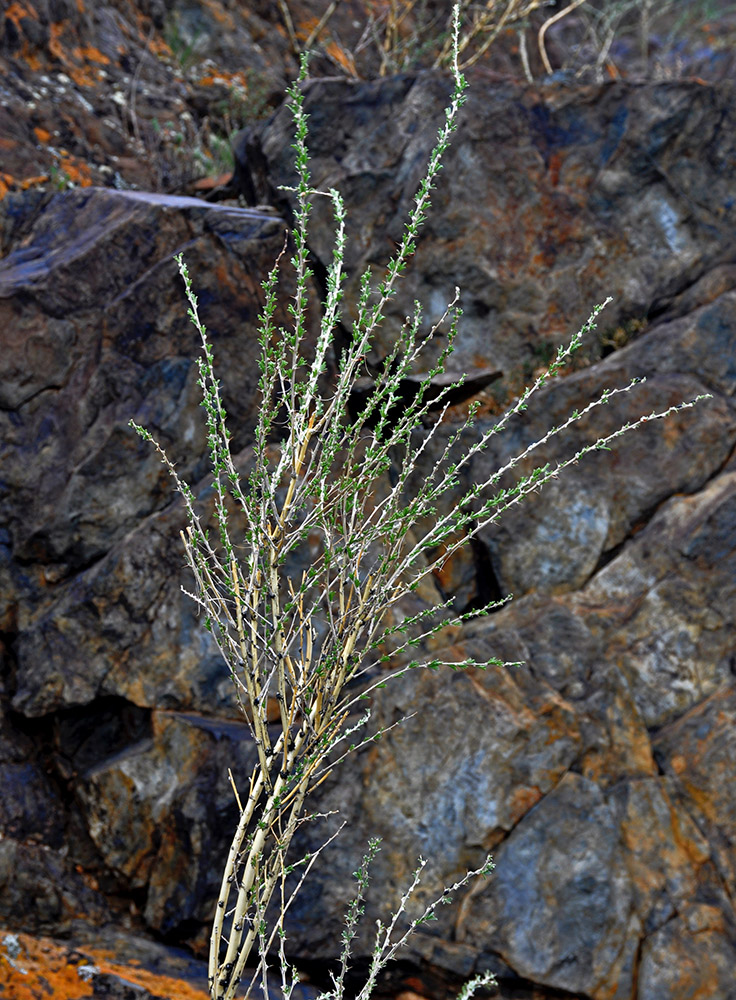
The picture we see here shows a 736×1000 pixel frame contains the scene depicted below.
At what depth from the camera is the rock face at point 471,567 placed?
407cm

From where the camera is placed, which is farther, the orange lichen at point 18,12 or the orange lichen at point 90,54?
the orange lichen at point 90,54

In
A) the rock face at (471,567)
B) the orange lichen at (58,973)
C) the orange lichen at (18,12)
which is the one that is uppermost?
the orange lichen at (18,12)

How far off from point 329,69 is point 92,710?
24.8ft

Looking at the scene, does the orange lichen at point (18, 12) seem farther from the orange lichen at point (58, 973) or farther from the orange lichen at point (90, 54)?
the orange lichen at point (58, 973)

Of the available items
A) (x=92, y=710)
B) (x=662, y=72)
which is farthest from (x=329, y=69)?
(x=92, y=710)

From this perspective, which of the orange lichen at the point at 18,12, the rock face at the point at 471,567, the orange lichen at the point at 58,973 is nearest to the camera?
the orange lichen at the point at 58,973

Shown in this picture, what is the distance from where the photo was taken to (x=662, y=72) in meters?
9.73

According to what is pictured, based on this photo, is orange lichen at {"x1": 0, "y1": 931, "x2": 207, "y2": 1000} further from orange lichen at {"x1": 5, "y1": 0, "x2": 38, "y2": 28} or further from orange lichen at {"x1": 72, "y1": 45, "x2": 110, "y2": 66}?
orange lichen at {"x1": 72, "y1": 45, "x2": 110, "y2": 66}

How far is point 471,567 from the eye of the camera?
5227mm

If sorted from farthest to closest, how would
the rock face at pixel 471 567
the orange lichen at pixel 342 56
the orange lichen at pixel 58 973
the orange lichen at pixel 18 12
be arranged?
the orange lichen at pixel 342 56 < the orange lichen at pixel 18 12 < the rock face at pixel 471 567 < the orange lichen at pixel 58 973

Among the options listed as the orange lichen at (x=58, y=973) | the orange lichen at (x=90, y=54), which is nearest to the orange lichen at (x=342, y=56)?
the orange lichen at (x=90, y=54)

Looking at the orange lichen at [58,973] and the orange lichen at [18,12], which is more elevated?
the orange lichen at [18,12]

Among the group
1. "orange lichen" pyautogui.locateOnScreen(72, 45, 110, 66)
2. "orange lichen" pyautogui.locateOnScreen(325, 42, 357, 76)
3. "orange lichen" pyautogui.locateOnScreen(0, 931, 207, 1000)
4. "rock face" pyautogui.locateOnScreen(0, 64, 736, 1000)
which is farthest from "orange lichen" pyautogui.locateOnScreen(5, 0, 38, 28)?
"orange lichen" pyautogui.locateOnScreen(0, 931, 207, 1000)

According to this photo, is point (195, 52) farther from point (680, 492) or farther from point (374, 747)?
point (374, 747)
